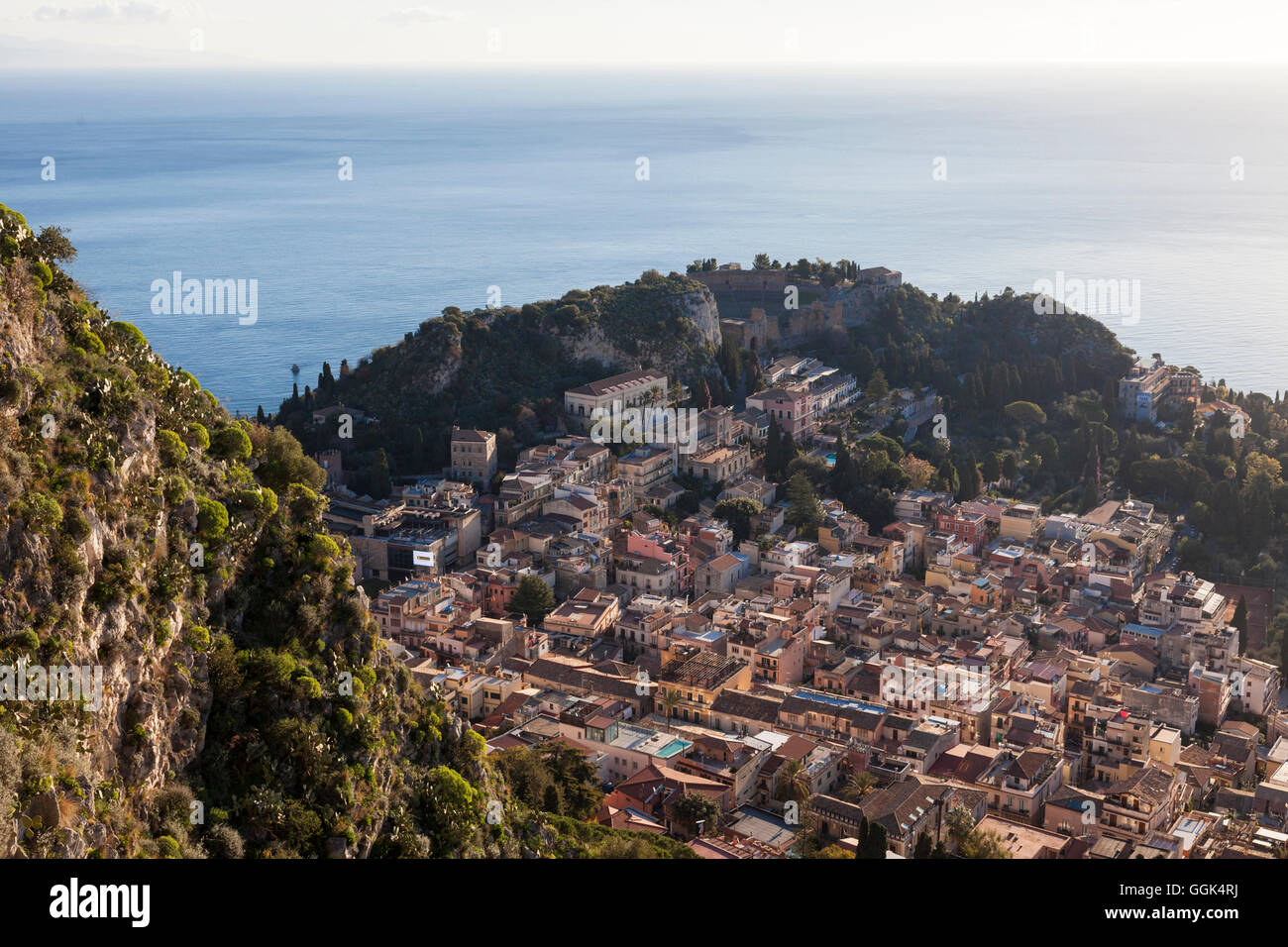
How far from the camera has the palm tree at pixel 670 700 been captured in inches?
712

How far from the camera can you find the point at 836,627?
2119cm

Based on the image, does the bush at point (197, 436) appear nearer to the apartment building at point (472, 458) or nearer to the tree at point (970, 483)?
the apartment building at point (472, 458)

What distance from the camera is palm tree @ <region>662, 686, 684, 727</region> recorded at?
712 inches

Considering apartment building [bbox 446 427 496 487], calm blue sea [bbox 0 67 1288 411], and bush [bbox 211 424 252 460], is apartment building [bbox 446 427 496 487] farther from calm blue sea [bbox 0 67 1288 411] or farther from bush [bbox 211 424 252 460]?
bush [bbox 211 424 252 460]

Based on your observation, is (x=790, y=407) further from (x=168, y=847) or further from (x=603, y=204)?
(x=603, y=204)

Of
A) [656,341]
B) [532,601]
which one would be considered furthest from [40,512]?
[656,341]

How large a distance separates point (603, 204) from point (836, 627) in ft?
200

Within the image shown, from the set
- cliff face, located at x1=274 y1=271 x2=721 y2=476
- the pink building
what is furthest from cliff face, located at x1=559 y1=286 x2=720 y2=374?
the pink building

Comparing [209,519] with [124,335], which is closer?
[209,519]

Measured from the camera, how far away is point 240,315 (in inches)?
1902

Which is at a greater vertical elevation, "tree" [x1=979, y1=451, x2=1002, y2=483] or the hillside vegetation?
the hillside vegetation

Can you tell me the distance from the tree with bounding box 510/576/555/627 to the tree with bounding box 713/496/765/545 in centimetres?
522
